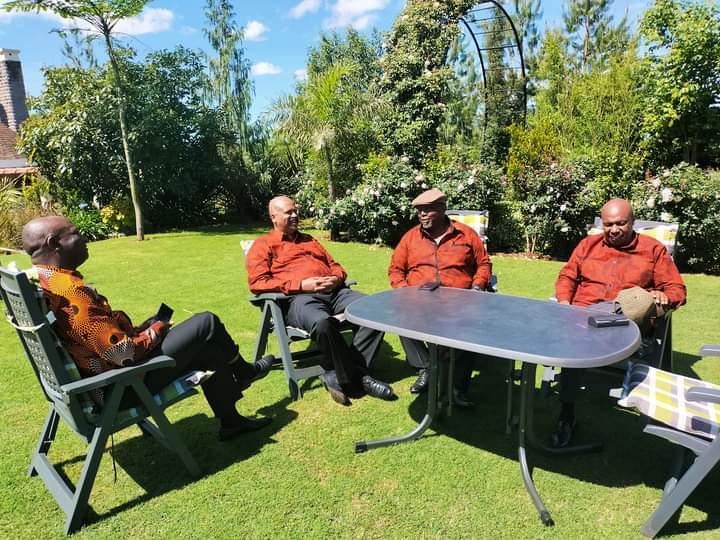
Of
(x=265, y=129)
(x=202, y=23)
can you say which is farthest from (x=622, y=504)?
(x=202, y=23)

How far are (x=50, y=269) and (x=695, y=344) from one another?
4867mm

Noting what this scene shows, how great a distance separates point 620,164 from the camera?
326 inches

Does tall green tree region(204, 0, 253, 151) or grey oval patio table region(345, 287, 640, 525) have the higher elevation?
tall green tree region(204, 0, 253, 151)

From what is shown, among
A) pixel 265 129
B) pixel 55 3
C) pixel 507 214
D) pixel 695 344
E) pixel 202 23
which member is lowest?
pixel 695 344

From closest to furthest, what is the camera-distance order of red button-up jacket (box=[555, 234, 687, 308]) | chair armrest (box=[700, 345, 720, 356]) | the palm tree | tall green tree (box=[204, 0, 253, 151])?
chair armrest (box=[700, 345, 720, 356]) → red button-up jacket (box=[555, 234, 687, 308]) → the palm tree → tall green tree (box=[204, 0, 253, 151])

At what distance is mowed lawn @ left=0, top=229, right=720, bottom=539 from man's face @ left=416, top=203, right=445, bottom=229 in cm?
119

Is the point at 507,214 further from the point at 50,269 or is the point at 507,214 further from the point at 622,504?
the point at 50,269

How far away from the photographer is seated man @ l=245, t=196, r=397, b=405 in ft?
11.3

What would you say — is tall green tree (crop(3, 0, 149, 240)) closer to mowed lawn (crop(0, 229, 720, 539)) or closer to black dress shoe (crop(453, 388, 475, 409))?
mowed lawn (crop(0, 229, 720, 539))

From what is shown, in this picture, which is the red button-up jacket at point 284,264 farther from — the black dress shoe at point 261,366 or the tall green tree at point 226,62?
the tall green tree at point 226,62

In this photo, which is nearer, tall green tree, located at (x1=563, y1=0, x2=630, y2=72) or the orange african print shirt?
the orange african print shirt

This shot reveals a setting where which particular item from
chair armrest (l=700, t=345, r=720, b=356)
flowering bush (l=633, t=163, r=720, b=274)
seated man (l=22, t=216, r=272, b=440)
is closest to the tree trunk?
seated man (l=22, t=216, r=272, b=440)

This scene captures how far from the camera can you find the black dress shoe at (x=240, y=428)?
9.59 ft

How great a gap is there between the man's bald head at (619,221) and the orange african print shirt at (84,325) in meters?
2.90
